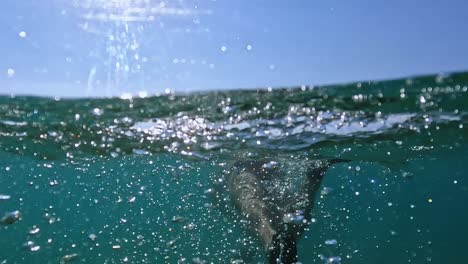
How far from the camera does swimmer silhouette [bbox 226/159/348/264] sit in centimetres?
1499

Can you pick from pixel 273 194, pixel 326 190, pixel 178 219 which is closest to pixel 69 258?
pixel 178 219

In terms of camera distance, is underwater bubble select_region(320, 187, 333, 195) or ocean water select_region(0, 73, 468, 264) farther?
underwater bubble select_region(320, 187, 333, 195)

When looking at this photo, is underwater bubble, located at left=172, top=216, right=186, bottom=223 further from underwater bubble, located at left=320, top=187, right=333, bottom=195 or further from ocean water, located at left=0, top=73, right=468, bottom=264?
underwater bubble, located at left=320, top=187, right=333, bottom=195

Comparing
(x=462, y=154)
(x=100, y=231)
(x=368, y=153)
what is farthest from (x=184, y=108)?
(x=100, y=231)

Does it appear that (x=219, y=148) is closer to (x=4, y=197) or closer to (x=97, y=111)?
(x=97, y=111)

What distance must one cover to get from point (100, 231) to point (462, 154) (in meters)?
33.8

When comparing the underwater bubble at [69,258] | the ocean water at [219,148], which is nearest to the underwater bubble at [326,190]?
the ocean water at [219,148]

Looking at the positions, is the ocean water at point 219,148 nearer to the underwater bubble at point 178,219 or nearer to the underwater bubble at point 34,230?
the underwater bubble at point 178,219

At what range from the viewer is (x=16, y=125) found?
11.6 metres

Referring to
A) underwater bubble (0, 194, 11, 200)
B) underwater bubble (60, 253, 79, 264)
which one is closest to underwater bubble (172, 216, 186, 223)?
underwater bubble (0, 194, 11, 200)

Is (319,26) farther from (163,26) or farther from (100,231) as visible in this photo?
(100,231)

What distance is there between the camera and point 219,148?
13.9 metres

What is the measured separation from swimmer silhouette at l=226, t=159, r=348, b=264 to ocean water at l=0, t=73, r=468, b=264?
46 centimetres

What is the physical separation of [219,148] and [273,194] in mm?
4007
